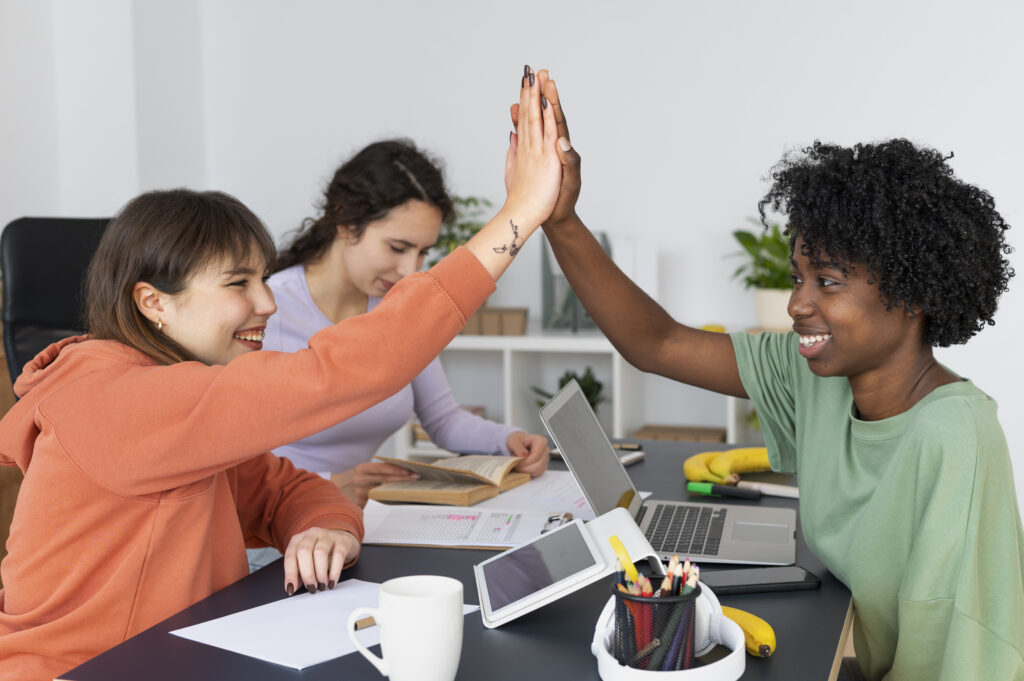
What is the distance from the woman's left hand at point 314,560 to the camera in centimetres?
127

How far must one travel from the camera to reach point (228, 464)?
1146 mm

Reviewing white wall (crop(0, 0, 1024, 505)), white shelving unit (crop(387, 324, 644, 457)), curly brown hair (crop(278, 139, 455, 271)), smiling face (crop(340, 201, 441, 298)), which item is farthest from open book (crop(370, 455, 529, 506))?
white wall (crop(0, 0, 1024, 505))

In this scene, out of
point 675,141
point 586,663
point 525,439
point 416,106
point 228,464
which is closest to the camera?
point 586,663

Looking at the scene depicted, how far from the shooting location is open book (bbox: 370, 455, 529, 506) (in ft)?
5.61

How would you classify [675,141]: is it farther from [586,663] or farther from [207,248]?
[586,663]

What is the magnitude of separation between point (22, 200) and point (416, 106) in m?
1.56

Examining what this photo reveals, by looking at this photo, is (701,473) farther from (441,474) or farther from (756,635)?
(756,635)

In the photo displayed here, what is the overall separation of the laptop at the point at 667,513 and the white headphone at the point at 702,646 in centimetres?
35

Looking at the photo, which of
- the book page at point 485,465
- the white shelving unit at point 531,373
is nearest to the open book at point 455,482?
the book page at point 485,465

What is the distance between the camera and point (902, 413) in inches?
53.3

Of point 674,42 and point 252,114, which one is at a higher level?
point 674,42

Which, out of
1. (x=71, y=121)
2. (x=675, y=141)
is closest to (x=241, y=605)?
(x=675, y=141)

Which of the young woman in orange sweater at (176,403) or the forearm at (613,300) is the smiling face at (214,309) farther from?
the forearm at (613,300)

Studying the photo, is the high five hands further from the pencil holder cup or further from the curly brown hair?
the curly brown hair
